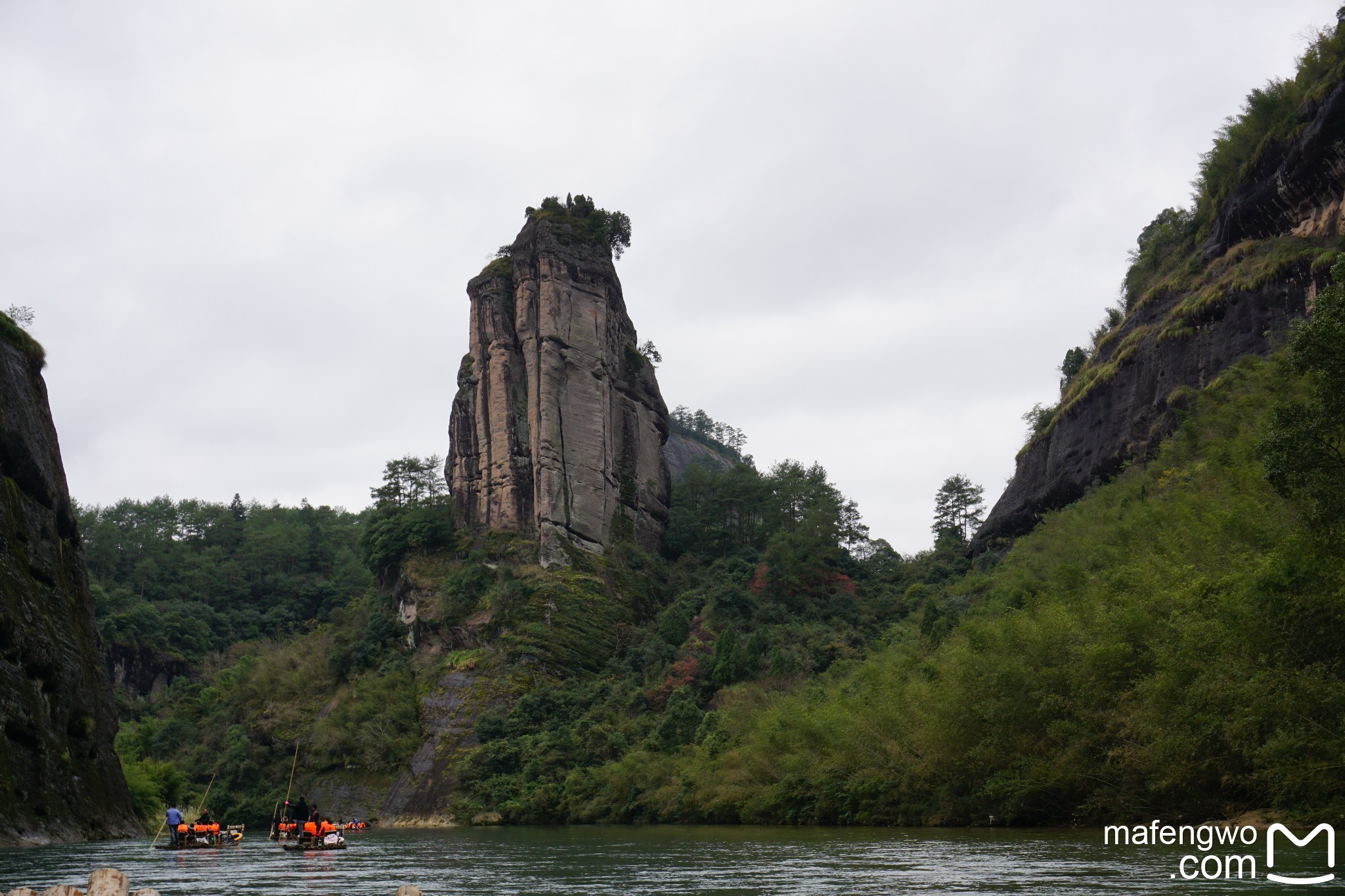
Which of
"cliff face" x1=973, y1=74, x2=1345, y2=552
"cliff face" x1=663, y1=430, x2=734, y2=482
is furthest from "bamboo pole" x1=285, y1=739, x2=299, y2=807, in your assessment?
"cliff face" x1=663, y1=430, x2=734, y2=482

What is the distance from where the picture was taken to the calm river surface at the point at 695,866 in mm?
18094

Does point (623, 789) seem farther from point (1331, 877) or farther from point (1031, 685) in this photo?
point (1331, 877)

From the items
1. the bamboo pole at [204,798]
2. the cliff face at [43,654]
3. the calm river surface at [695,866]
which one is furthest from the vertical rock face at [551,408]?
the calm river surface at [695,866]

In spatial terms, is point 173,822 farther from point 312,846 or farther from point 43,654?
point 43,654

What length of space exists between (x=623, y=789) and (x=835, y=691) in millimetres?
13809

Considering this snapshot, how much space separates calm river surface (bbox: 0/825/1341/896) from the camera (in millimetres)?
18094

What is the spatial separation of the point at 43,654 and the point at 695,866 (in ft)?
76.4

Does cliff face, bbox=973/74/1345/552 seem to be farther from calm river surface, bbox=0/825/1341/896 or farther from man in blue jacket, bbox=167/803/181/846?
man in blue jacket, bbox=167/803/181/846

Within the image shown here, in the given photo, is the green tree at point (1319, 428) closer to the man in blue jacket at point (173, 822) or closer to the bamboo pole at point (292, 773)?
the man in blue jacket at point (173, 822)

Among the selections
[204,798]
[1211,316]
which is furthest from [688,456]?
[204,798]

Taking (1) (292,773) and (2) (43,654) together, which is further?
(1) (292,773)

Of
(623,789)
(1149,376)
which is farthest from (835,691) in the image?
(1149,376)

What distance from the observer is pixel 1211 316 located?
56156 millimetres

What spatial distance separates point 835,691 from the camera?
48844mm
